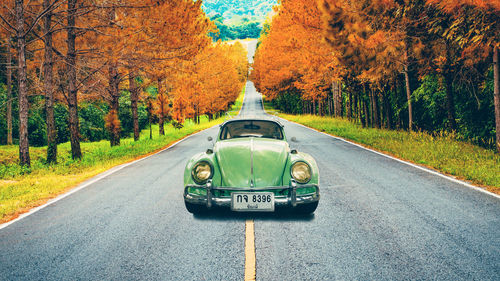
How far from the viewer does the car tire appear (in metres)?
4.84

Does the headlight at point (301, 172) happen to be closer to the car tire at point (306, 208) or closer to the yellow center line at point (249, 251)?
the car tire at point (306, 208)

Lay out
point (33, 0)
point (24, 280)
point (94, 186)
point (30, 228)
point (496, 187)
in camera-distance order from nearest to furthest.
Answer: point (24, 280)
point (30, 228)
point (496, 187)
point (94, 186)
point (33, 0)

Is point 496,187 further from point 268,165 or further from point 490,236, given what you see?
point 268,165

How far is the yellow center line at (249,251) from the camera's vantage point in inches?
126

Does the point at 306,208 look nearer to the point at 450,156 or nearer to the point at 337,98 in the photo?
the point at 450,156

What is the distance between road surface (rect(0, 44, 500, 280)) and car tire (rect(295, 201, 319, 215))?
122 millimetres

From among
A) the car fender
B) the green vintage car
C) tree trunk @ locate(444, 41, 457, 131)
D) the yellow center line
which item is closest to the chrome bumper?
the green vintage car

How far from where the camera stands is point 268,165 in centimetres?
471

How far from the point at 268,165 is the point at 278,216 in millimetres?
837

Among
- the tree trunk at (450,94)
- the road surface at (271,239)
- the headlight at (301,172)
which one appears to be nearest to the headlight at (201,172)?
the road surface at (271,239)

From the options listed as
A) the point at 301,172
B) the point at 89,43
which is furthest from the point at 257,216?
the point at 89,43

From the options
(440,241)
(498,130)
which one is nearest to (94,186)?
(440,241)

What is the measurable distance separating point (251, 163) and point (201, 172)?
70 cm

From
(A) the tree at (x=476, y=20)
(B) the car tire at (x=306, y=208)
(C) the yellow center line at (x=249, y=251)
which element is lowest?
(C) the yellow center line at (x=249, y=251)
